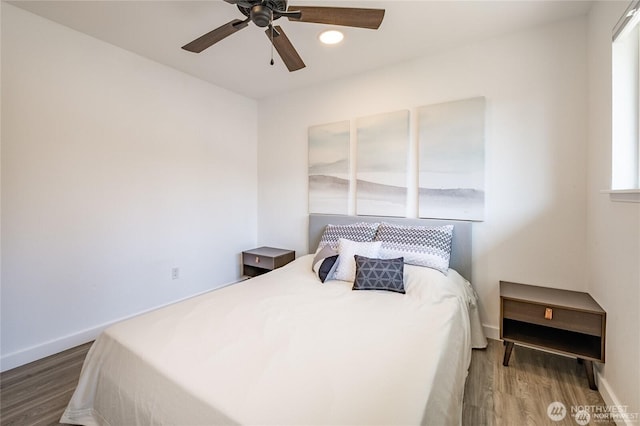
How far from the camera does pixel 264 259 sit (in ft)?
11.1

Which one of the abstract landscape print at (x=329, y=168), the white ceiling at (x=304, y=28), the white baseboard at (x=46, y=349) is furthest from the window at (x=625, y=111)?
the white baseboard at (x=46, y=349)

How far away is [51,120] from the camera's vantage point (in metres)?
2.20

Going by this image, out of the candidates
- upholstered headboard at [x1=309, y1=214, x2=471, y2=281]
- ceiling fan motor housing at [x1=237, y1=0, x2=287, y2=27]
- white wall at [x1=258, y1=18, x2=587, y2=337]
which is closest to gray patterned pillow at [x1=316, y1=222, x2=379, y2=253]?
upholstered headboard at [x1=309, y1=214, x2=471, y2=281]

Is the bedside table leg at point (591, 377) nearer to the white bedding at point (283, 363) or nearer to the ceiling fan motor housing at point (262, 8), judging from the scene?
the white bedding at point (283, 363)

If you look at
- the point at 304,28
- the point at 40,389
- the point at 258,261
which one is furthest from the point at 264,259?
the point at 304,28

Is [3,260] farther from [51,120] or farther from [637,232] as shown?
[637,232]

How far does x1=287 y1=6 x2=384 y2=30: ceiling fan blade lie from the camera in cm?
153

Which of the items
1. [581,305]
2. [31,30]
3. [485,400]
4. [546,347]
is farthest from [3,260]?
[581,305]


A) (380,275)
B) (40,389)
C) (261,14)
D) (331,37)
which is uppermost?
(331,37)

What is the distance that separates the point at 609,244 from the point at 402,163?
1.60m

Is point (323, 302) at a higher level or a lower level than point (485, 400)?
higher

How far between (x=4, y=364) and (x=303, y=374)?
2.45 m
